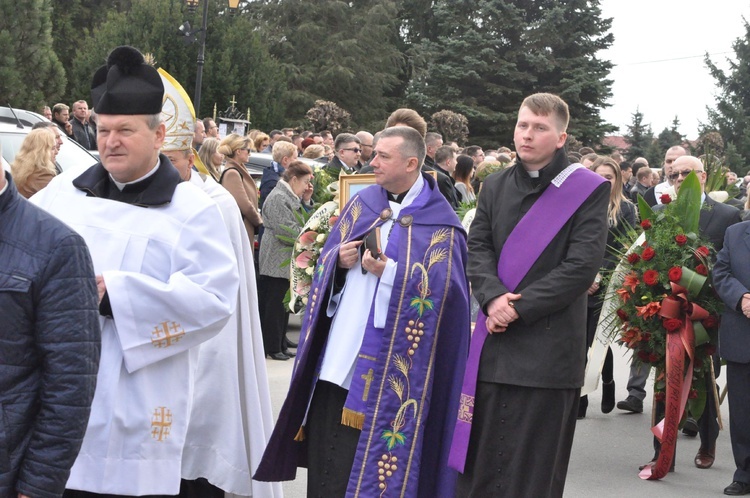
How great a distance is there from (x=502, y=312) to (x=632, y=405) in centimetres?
529

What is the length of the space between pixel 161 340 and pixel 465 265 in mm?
Result: 2122

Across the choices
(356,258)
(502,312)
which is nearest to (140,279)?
(356,258)

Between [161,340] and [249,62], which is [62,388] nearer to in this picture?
[161,340]

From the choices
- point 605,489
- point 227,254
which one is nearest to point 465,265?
point 227,254

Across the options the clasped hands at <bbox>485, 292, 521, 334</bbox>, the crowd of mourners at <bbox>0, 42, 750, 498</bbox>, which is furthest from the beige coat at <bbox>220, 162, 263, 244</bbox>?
the clasped hands at <bbox>485, 292, 521, 334</bbox>

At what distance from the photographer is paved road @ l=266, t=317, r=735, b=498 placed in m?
7.38

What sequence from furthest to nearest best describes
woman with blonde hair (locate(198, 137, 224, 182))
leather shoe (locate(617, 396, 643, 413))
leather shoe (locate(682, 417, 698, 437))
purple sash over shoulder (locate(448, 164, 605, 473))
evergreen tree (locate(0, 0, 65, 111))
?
evergreen tree (locate(0, 0, 65, 111)) → woman with blonde hair (locate(198, 137, 224, 182)) → leather shoe (locate(617, 396, 643, 413)) → leather shoe (locate(682, 417, 698, 437)) → purple sash over shoulder (locate(448, 164, 605, 473))

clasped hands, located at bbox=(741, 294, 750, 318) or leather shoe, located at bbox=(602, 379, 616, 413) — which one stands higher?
clasped hands, located at bbox=(741, 294, 750, 318)

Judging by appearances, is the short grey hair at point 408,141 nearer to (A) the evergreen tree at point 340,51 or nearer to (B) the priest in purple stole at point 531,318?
(B) the priest in purple stole at point 531,318

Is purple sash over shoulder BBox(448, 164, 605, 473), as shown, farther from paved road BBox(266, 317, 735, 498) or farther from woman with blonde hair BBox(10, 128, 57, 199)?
woman with blonde hair BBox(10, 128, 57, 199)

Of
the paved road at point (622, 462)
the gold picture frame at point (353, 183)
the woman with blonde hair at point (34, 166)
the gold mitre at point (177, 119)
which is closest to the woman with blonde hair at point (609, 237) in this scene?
the paved road at point (622, 462)

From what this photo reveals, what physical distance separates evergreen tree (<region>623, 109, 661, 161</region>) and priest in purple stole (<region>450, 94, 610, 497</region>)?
42.2 meters

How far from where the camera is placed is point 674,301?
7500 mm

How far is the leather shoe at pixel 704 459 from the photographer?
8117 mm
